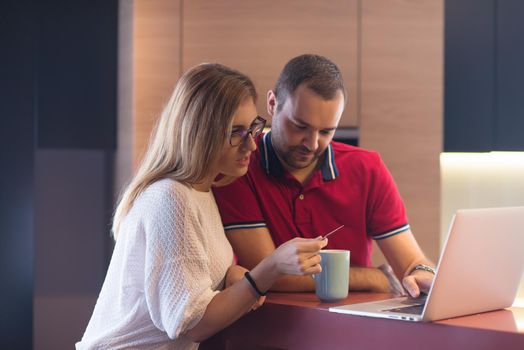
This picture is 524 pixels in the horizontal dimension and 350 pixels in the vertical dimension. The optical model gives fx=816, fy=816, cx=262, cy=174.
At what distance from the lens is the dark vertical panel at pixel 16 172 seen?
369cm

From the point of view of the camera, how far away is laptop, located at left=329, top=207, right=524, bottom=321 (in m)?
1.53

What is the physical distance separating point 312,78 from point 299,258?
2.51 feet

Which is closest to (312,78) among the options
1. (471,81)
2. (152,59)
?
(152,59)

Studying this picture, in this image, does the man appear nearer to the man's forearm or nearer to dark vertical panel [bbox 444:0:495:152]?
the man's forearm

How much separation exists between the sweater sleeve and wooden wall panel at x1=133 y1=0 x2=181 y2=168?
1.66 metres

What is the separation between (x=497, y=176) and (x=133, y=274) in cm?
231

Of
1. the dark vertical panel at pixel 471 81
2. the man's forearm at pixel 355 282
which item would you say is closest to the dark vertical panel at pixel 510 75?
the dark vertical panel at pixel 471 81

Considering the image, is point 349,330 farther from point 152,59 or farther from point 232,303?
point 152,59

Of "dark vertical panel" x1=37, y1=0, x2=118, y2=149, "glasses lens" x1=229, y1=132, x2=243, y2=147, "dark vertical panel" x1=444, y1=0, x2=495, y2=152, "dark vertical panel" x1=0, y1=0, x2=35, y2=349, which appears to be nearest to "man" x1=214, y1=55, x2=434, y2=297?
"glasses lens" x1=229, y1=132, x2=243, y2=147

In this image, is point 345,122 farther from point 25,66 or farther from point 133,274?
point 133,274

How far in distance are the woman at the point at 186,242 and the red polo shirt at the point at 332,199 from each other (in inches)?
13.9

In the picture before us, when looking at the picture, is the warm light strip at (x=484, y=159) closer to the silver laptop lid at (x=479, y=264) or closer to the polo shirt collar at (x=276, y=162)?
the polo shirt collar at (x=276, y=162)

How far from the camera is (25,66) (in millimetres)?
3688

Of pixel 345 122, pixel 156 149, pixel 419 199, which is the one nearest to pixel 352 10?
pixel 345 122
